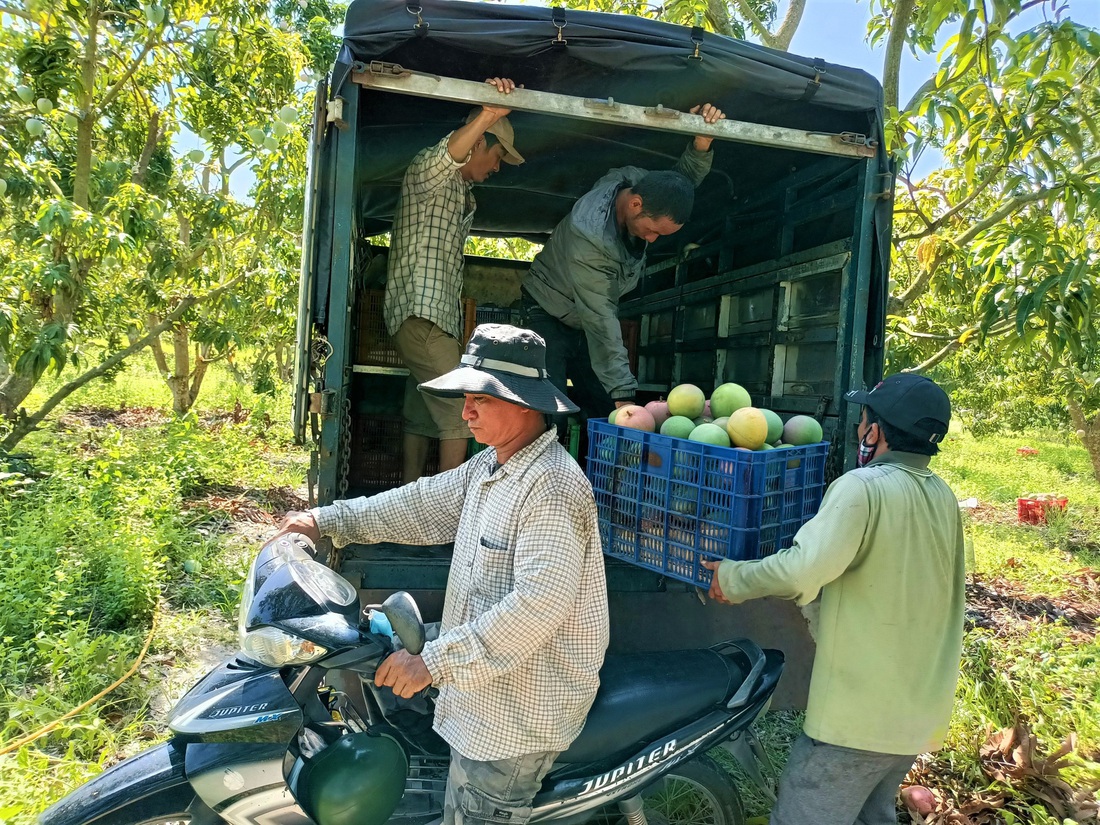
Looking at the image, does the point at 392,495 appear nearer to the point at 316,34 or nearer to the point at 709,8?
the point at 709,8

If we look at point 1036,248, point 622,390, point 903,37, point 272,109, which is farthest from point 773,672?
point 272,109

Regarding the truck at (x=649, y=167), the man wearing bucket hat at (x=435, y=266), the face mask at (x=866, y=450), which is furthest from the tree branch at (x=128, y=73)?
the face mask at (x=866, y=450)

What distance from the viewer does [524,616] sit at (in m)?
1.76

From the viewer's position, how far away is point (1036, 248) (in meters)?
3.56

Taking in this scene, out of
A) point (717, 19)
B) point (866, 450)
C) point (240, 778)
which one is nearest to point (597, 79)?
point (866, 450)

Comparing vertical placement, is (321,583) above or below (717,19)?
below

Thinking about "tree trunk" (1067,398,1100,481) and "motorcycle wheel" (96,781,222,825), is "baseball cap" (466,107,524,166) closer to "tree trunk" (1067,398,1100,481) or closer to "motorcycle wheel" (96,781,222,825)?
"motorcycle wheel" (96,781,222,825)

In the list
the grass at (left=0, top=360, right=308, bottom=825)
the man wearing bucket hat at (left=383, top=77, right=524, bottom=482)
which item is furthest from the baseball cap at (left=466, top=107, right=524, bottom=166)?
the grass at (left=0, top=360, right=308, bottom=825)

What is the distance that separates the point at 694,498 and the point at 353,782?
52.3 inches

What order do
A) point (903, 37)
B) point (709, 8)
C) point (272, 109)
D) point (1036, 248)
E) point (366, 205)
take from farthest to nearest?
point (272, 109)
point (709, 8)
point (903, 37)
point (366, 205)
point (1036, 248)

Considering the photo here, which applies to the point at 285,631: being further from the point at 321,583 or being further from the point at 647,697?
the point at 647,697

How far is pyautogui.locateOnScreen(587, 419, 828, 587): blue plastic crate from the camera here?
2377mm

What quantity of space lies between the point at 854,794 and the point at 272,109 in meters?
8.06

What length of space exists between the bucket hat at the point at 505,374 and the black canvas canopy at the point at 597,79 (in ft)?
4.33
